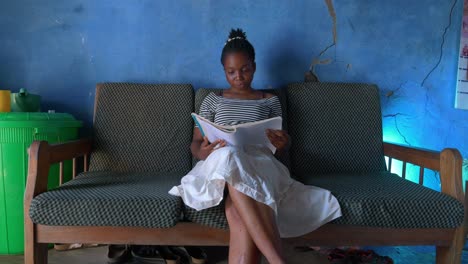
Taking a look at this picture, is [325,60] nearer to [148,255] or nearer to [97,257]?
[148,255]

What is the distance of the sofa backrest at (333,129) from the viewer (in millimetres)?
1827

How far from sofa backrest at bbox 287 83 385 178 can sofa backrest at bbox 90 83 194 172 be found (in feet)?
1.83

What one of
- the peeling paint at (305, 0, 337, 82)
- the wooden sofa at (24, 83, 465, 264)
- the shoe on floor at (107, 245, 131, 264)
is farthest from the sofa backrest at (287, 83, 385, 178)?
the shoe on floor at (107, 245, 131, 264)

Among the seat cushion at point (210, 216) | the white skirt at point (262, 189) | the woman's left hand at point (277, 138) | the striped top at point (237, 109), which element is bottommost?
the seat cushion at point (210, 216)

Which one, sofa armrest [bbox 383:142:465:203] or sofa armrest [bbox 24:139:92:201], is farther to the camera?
sofa armrest [bbox 383:142:465:203]

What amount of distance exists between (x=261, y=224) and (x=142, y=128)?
→ 0.92 m

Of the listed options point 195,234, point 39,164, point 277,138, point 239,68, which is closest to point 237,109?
point 239,68

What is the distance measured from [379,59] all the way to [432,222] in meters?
1.10

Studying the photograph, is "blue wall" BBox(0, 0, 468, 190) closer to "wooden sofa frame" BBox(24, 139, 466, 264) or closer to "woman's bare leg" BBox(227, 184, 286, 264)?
"wooden sofa frame" BBox(24, 139, 466, 264)

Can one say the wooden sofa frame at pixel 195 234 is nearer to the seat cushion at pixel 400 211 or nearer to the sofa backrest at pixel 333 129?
the seat cushion at pixel 400 211

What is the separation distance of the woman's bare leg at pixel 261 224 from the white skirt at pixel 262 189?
22 millimetres

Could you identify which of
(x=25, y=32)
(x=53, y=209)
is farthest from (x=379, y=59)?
(x=25, y=32)

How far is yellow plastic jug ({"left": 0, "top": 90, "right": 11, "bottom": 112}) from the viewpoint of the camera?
5.57 feet

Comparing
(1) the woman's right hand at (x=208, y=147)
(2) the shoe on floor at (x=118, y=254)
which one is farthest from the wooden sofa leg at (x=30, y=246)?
(1) the woman's right hand at (x=208, y=147)
